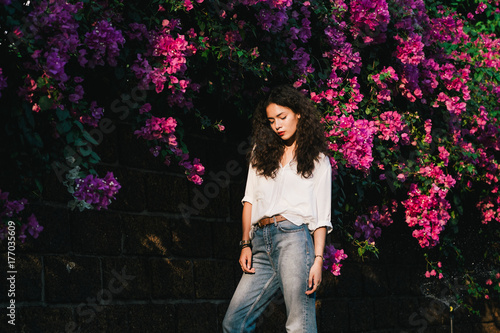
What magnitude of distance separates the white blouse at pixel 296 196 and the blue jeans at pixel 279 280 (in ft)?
0.20

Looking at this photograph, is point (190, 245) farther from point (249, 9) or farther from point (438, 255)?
point (438, 255)

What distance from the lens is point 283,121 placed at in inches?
159

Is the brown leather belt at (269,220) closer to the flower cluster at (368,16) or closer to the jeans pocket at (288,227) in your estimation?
the jeans pocket at (288,227)

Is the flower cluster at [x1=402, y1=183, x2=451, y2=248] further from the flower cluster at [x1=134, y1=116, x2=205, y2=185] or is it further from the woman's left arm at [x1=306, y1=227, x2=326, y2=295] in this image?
the flower cluster at [x1=134, y1=116, x2=205, y2=185]

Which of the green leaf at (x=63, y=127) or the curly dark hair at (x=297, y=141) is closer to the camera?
the green leaf at (x=63, y=127)

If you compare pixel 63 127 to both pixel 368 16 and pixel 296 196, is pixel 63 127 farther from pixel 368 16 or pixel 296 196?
pixel 368 16

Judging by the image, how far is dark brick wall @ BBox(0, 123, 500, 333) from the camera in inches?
152

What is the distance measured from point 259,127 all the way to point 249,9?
71 cm

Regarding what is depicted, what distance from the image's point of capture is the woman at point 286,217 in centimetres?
375

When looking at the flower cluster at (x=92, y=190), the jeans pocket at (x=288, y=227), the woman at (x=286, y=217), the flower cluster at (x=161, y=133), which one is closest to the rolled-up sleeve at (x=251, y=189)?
the woman at (x=286, y=217)

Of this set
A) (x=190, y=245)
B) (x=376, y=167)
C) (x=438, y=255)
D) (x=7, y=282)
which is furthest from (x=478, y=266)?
(x=7, y=282)

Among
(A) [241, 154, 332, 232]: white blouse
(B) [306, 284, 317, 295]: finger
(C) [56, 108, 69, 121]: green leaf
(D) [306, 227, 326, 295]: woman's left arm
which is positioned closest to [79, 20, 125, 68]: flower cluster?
(C) [56, 108, 69, 121]: green leaf

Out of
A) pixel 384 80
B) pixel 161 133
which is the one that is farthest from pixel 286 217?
pixel 384 80

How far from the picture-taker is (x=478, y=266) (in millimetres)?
7293
